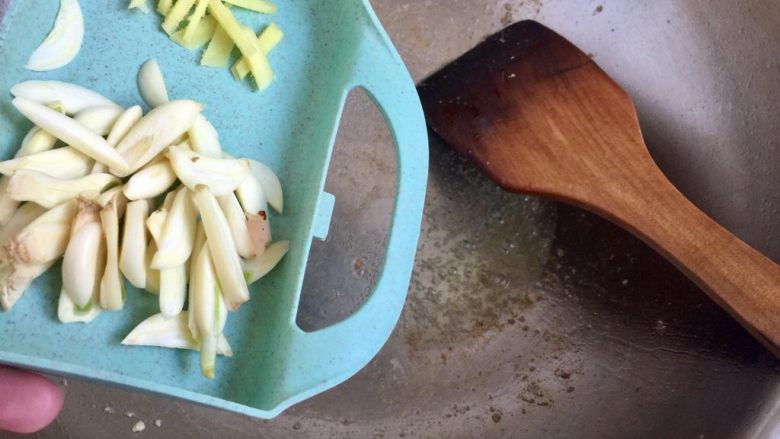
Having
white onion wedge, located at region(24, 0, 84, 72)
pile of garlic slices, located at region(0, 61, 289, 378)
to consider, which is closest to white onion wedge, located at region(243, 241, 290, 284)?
pile of garlic slices, located at region(0, 61, 289, 378)

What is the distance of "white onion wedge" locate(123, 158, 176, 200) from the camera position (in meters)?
0.49

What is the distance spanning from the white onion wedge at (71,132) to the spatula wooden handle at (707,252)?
45cm

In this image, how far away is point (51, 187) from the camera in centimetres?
47

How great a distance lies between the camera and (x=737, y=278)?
60cm

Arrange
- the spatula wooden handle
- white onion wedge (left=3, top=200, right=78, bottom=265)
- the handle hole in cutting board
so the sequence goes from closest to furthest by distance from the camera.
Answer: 1. white onion wedge (left=3, top=200, right=78, bottom=265)
2. the spatula wooden handle
3. the handle hole in cutting board

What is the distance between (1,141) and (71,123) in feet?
0.23

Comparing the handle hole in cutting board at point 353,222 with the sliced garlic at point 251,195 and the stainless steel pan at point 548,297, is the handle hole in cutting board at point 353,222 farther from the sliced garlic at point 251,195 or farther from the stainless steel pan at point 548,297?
the sliced garlic at point 251,195

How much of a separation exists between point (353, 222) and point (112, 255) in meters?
0.30

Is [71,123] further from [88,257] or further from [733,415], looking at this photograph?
[733,415]

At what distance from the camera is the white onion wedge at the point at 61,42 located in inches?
20.6

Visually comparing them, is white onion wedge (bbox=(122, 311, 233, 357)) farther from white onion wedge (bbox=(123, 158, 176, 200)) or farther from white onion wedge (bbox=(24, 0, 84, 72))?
white onion wedge (bbox=(24, 0, 84, 72))

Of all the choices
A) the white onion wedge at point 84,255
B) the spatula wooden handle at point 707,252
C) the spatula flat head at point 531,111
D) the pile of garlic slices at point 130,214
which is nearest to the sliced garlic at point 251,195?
the pile of garlic slices at point 130,214

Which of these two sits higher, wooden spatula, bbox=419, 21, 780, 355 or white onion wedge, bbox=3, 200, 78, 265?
wooden spatula, bbox=419, 21, 780, 355

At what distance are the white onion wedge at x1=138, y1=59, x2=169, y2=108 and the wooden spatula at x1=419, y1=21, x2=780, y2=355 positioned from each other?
0.91 feet
